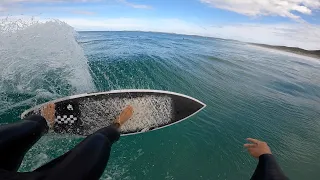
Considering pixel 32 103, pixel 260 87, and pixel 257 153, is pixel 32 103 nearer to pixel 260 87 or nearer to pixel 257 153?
pixel 257 153

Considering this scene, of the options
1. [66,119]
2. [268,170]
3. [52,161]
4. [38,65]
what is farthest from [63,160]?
[38,65]

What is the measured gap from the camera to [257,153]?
2707mm

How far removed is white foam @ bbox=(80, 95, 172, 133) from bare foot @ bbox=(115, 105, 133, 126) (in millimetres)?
349

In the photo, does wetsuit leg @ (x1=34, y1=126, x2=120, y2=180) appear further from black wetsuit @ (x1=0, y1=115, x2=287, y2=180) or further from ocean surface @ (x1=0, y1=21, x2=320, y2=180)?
ocean surface @ (x1=0, y1=21, x2=320, y2=180)

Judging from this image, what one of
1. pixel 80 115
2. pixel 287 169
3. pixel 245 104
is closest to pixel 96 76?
pixel 80 115

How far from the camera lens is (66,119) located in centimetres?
607

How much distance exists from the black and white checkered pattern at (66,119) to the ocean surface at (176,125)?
17.8 inches

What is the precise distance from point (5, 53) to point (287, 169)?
1056 cm

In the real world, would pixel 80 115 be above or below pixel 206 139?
above

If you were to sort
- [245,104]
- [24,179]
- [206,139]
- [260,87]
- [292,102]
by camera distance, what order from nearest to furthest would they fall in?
[24,179], [206,139], [245,104], [292,102], [260,87]

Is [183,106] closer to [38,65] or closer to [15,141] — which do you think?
[15,141]

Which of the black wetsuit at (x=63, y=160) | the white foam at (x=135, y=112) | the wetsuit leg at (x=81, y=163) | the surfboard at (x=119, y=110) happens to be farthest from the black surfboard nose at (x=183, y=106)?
the wetsuit leg at (x=81, y=163)

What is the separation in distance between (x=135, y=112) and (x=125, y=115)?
2.41 ft

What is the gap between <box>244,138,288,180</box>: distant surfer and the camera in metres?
2.16
